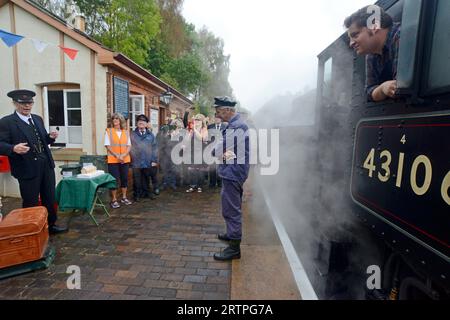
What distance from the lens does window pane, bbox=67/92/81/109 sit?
6.68m

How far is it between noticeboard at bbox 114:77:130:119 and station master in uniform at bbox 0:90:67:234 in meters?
2.84

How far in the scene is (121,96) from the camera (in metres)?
7.11

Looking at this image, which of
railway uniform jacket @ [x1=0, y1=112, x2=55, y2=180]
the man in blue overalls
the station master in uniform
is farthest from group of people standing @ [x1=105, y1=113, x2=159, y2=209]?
the man in blue overalls

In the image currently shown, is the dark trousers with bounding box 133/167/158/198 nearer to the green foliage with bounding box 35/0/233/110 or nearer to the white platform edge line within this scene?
the white platform edge line

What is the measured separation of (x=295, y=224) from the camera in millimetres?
5492

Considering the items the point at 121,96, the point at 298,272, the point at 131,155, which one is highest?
the point at 121,96

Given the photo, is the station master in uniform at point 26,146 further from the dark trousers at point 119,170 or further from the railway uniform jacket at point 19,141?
the dark trousers at point 119,170

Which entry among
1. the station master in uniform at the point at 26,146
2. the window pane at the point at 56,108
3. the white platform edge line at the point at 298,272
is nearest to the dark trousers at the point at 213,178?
the white platform edge line at the point at 298,272

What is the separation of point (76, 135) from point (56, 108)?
781 mm

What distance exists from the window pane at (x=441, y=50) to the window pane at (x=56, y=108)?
7254 mm

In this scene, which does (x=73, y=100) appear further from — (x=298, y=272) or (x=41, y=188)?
(x=298, y=272)

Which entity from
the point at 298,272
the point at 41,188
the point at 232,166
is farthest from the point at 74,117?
the point at 298,272

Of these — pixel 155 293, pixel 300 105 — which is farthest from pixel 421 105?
pixel 300 105
